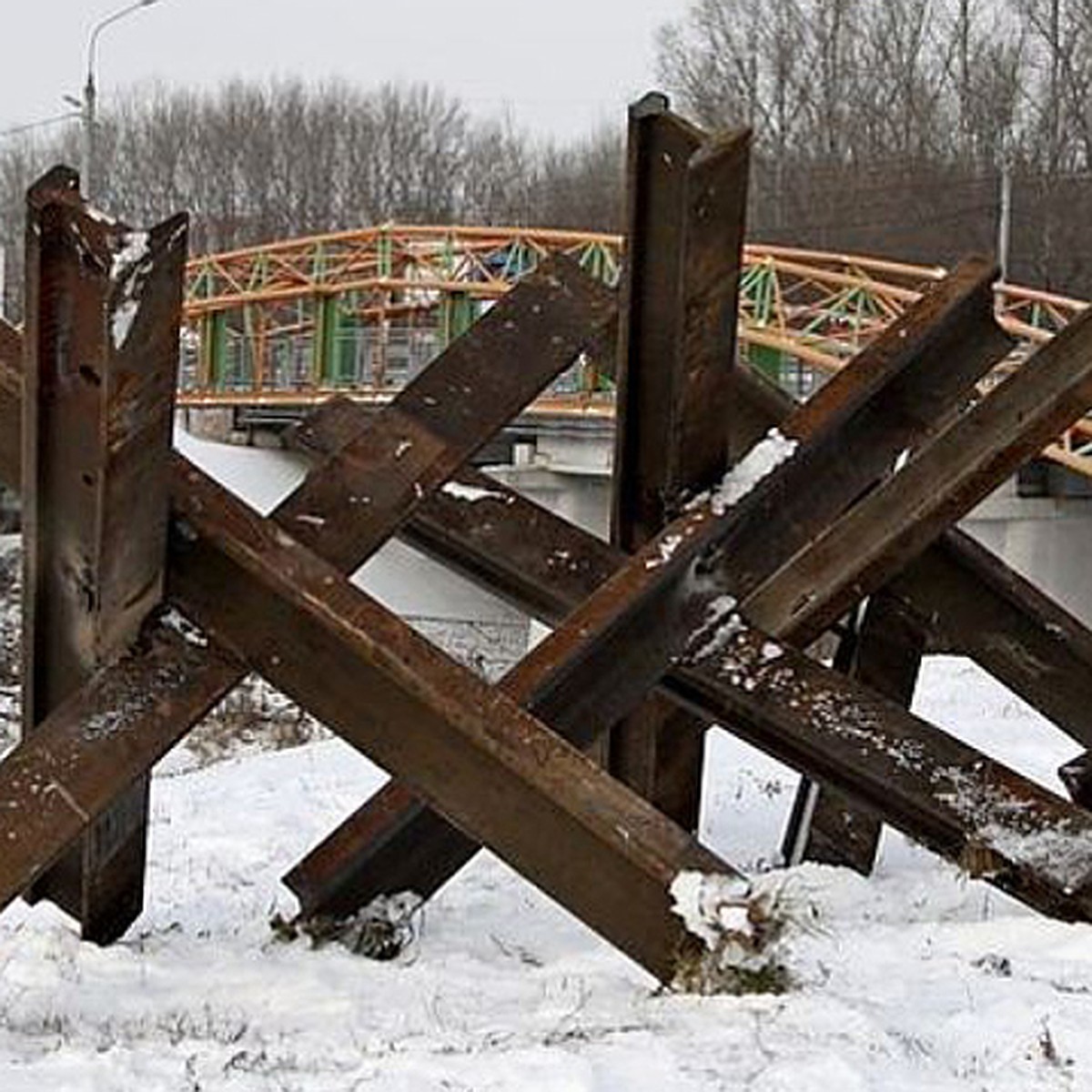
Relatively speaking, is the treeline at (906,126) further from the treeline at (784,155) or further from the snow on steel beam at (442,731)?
the snow on steel beam at (442,731)

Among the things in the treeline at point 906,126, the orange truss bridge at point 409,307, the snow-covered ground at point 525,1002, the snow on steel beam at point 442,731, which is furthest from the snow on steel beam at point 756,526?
the treeline at point 906,126

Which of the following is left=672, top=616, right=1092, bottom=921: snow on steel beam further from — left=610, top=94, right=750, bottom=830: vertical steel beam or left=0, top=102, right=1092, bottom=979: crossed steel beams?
left=610, top=94, right=750, bottom=830: vertical steel beam

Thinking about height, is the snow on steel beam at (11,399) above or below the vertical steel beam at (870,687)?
above

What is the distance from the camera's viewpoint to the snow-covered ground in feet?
9.59

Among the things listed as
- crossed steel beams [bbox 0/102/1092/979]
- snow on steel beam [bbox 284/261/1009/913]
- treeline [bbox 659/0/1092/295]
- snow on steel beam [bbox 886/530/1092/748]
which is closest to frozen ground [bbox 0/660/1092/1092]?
crossed steel beams [bbox 0/102/1092/979]

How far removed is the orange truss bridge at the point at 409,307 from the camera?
27.6 metres

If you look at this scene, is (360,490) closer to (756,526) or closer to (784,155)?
(756,526)

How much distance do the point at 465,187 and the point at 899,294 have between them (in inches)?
1450

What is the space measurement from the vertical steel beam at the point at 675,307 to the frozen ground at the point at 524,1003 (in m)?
1.03

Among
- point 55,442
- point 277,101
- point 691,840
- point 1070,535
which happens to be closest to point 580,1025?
point 691,840

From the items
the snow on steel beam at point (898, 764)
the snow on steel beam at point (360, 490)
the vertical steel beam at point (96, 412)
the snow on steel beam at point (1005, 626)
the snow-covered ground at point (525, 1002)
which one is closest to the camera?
the snow-covered ground at point (525, 1002)

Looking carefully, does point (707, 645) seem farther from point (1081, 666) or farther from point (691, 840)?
point (1081, 666)

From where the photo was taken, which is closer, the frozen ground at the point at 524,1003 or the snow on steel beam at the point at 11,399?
the frozen ground at the point at 524,1003

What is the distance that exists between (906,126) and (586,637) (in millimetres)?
54084
